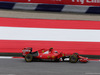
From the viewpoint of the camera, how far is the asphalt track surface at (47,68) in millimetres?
7043

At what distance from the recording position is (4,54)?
33.5 feet

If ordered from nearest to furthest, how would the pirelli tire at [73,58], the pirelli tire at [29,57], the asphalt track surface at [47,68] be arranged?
the asphalt track surface at [47,68] → the pirelli tire at [73,58] → the pirelli tire at [29,57]

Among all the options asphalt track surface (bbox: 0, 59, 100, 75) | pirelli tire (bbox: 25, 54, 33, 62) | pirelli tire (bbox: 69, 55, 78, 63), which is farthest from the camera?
pirelli tire (bbox: 25, 54, 33, 62)

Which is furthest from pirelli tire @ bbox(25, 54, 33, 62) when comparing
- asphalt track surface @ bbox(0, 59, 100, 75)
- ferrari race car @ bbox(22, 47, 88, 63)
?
asphalt track surface @ bbox(0, 59, 100, 75)

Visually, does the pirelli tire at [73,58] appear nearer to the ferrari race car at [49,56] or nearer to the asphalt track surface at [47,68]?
the ferrari race car at [49,56]

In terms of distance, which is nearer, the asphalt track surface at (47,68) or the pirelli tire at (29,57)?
the asphalt track surface at (47,68)

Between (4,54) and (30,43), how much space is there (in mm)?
1377

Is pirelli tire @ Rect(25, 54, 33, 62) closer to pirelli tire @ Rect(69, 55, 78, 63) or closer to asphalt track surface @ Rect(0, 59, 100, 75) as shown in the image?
asphalt track surface @ Rect(0, 59, 100, 75)

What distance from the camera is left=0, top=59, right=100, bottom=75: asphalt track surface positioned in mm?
7043

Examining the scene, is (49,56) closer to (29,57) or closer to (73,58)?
(29,57)

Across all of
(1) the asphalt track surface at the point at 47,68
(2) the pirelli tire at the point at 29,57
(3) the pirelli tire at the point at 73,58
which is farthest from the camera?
(2) the pirelli tire at the point at 29,57

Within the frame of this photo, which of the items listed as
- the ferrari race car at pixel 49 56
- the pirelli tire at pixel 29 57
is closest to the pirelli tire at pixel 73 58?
the ferrari race car at pixel 49 56

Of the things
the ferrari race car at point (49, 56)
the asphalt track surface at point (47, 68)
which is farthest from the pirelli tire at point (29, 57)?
the asphalt track surface at point (47, 68)

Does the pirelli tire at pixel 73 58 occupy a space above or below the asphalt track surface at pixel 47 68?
above
